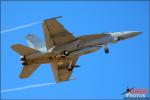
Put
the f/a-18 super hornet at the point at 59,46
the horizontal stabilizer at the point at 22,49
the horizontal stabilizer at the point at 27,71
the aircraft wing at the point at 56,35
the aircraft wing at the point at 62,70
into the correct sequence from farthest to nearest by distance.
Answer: the aircraft wing at the point at 62,70, the horizontal stabilizer at the point at 27,71, the aircraft wing at the point at 56,35, the f/a-18 super hornet at the point at 59,46, the horizontal stabilizer at the point at 22,49

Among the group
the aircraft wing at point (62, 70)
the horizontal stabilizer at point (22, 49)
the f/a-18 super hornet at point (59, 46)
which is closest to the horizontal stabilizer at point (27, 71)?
the f/a-18 super hornet at point (59, 46)

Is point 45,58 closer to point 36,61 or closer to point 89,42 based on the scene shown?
point 36,61

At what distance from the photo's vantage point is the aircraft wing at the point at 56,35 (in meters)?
51.3

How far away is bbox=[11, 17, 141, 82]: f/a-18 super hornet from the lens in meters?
51.2

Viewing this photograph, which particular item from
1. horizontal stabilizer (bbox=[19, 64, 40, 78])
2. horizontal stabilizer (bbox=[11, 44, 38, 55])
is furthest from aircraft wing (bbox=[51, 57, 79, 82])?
horizontal stabilizer (bbox=[11, 44, 38, 55])

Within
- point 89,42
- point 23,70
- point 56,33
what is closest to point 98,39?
point 89,42

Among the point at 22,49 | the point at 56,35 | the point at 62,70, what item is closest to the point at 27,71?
the point at 22,49

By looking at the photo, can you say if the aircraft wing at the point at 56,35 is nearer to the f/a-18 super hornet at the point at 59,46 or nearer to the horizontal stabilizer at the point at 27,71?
the f/a-18 super hornet at the point at 59,46

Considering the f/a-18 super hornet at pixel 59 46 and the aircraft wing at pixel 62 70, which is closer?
the f/a-18 super hornet at pixel 59 46

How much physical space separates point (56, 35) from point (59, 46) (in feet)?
3.82

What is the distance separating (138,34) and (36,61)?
1116 cm

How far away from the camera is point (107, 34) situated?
2110 inches

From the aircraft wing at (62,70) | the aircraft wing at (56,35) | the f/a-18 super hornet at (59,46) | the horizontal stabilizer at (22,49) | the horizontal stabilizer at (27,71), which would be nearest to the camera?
the horizontal stabilizer at (22,49)

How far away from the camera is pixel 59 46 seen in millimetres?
52281
